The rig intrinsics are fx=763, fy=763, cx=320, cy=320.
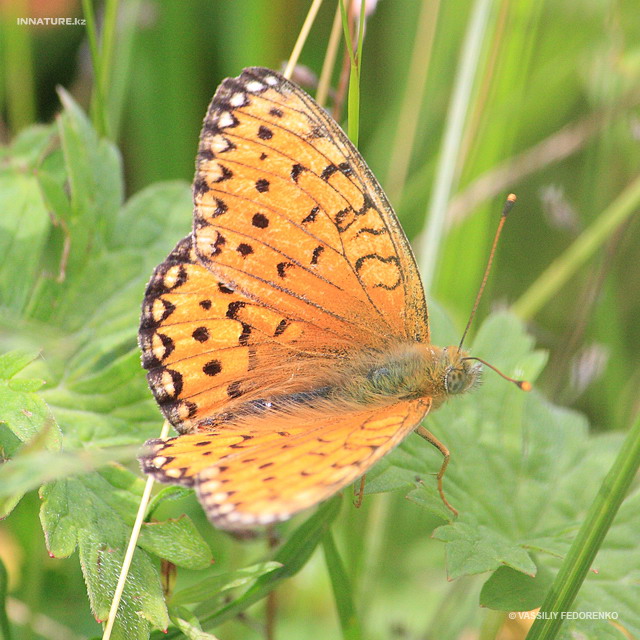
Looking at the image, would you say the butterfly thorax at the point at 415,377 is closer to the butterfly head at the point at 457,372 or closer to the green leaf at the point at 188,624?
the butterfly head at the point at 457,372

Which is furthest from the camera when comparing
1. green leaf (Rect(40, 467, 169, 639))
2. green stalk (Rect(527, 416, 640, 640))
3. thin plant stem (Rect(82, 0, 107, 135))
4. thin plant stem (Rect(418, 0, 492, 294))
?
thin plant stem (Rect(418, 0, 492, 294))

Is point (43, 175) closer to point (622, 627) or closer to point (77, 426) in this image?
point (77, 426)

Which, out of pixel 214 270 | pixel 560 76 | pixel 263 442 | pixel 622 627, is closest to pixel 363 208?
pixel 214 270

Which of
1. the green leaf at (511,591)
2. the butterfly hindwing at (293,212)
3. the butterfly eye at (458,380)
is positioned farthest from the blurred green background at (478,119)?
the green leaf at (511,591)

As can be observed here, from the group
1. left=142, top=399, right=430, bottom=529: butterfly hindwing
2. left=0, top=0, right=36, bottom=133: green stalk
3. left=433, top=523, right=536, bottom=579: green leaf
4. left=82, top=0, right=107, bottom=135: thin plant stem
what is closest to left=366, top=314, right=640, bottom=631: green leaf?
left=433, top=523, right=536, bottom=579: green leaf

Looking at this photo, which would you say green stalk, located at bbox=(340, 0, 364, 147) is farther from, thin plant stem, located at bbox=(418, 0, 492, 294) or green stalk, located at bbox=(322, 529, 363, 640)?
green stalk, located at bbox=(322, 529, 363, 640)

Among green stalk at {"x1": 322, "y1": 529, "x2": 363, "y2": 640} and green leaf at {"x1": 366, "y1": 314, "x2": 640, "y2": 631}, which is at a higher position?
green leaf at {"x1": 366, "y1": 314, "x2": 640, "y2": 631}

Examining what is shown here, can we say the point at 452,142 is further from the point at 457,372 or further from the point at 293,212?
the point at 457,372
